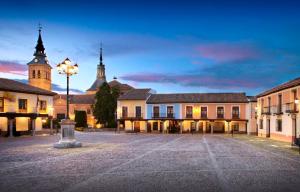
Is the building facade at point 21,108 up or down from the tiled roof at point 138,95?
down

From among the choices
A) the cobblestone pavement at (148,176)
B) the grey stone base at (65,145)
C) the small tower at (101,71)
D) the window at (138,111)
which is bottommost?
the grey stone base at (65,145)

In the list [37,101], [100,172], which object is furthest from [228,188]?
[37,101]

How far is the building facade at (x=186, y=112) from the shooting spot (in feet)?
167

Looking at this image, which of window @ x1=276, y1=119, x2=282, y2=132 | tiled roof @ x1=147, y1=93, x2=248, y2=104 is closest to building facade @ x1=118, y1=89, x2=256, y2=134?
tiled roof @ x1=147, y1=93, x2=248, y2=104

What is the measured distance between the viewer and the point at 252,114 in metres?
50.3

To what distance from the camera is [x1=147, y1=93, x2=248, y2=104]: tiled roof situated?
5141 cm

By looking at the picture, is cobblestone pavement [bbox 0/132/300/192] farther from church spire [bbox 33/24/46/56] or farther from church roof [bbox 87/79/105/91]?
church roof [bbox 87/79/105/91]

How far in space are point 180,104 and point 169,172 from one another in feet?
136

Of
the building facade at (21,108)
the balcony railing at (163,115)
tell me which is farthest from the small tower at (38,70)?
the building facade at (21,108)

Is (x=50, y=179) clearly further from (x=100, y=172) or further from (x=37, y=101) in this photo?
(x=37, y=101)

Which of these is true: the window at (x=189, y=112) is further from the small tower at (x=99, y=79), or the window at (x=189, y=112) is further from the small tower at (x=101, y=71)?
the small tower at (x=101, y=71)

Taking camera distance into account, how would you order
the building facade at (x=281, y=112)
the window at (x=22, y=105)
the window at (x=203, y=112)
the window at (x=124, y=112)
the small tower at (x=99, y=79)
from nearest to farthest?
the building facade at (x=281, y=112), the window at (x=22, y=105), the window at (x=203, y=112), the window at (x=124, y=112), the small tower at (x=99, y=79)

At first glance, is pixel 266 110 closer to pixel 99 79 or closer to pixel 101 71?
pixel 99 79

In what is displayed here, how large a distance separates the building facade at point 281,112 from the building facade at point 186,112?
9556 mm
